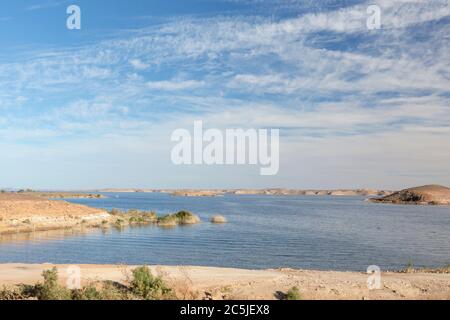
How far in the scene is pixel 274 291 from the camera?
19016 mm

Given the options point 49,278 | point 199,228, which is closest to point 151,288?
point 49,278

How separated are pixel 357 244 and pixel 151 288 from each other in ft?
107

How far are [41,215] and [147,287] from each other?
4866 centimetres

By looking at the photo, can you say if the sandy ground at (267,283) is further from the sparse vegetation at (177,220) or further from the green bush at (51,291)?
the sparse vegetation at (177,220)

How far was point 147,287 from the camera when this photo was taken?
18.3m

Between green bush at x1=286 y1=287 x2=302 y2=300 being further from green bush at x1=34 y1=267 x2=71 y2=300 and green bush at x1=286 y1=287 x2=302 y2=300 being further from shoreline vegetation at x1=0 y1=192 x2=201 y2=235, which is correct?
shoreline vegetation at x1=0 y1=192 x2=201 y2=235

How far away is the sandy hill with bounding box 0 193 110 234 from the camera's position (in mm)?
55884

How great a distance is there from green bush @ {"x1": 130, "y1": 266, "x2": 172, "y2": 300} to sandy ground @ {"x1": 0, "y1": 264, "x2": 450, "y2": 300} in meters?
0.74

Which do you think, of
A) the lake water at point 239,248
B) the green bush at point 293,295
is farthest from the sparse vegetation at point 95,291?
the lake water at point 239,248

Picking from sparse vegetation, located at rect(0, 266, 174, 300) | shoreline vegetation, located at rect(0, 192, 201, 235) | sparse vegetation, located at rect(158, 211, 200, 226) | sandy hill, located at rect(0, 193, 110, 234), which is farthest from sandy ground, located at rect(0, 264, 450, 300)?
sparse vegetation, located at rect(158, 211, 200, 226)

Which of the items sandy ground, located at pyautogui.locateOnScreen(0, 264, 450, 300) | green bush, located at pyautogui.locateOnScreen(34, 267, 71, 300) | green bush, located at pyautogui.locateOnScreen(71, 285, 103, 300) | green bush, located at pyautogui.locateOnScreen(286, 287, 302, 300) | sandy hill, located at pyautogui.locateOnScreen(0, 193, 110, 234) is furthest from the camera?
sandy hill, located at pyautogui.locateOnScreen(0, 193, 110, 234)

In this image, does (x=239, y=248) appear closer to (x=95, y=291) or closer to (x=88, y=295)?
(x=95, y=291)

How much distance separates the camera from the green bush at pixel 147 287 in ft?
58.9
